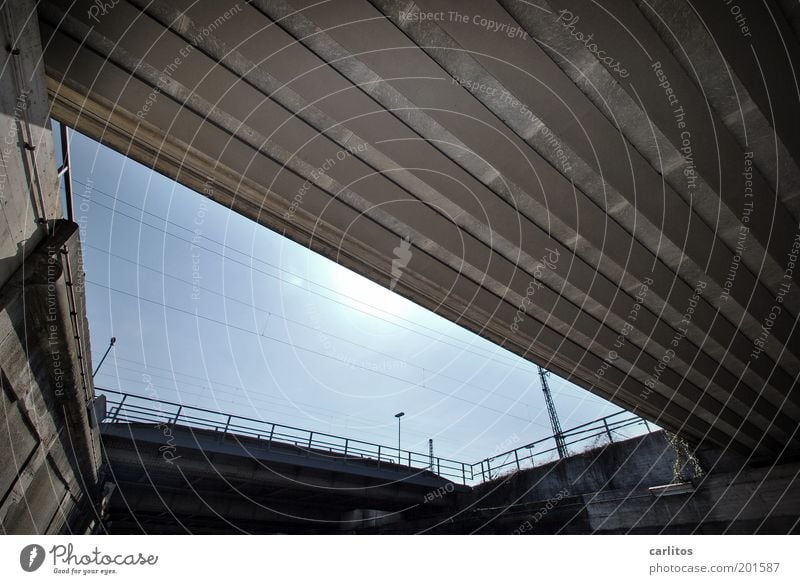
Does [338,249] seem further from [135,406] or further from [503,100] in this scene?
[135,406]

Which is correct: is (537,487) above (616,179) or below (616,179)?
below

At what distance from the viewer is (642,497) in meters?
15.4

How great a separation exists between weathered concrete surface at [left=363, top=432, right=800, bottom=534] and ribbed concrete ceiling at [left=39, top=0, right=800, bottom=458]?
387 inches

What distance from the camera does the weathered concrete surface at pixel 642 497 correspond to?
536 inches

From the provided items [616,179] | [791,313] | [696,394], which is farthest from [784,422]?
[616,179]

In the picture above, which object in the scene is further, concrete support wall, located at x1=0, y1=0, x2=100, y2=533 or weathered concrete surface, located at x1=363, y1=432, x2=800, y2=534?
weathered concrete surface, located at x1=363, y1=432, x2=800, y2=534

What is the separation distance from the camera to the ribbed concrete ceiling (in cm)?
418

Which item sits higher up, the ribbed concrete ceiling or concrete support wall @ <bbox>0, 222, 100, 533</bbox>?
the ribbed concrete ceiling


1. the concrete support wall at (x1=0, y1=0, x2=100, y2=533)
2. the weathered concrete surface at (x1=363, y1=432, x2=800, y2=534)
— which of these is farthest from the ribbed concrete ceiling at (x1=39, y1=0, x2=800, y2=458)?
the weathered concrete surface at (x1=363, y1=432, x2=800, y2=534)

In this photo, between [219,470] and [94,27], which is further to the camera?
[219,470]

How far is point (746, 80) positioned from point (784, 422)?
52.3 ft

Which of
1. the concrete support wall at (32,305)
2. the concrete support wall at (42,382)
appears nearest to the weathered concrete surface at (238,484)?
the concrete support wall at (42,382)

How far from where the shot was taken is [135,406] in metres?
18.7

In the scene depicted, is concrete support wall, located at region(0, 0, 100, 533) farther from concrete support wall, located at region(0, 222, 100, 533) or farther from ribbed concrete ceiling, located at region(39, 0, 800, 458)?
ribbed concrete ceiling, located at region(39, 0, 800, 458)
